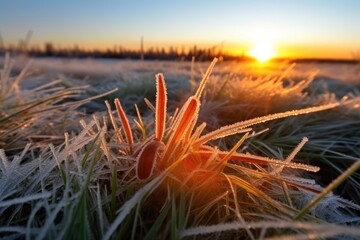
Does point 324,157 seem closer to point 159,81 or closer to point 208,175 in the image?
point 208,175

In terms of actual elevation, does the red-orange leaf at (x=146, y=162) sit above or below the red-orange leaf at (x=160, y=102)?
below

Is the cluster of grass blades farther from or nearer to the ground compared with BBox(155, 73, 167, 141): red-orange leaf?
nearer to the ground

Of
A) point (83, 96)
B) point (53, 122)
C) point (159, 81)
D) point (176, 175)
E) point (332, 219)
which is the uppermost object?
point (159, 81)

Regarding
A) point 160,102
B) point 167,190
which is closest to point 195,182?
point 167,190

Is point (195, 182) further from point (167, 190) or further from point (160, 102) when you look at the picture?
point (160, 102)

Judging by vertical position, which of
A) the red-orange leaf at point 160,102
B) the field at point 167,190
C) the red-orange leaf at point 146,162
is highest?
the red-orange leaf at point 160,102

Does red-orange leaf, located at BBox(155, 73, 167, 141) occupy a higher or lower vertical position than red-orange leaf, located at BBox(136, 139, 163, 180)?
higher

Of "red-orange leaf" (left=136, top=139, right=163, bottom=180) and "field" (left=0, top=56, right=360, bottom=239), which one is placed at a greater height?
"red-orange leaf" (left=136, top=139, right=163, bottom=180)

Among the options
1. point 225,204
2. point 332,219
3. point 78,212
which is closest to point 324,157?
point 332,219

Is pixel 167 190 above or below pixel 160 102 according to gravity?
below

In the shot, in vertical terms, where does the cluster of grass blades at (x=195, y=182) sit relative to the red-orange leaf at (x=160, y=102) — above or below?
below

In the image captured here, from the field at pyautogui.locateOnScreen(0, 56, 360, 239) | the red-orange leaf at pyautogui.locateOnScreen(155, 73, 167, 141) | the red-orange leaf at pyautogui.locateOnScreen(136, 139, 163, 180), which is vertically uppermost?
the red-orange leaf at pyautogui.locateOnScreen(155, 73, 167, 141)
